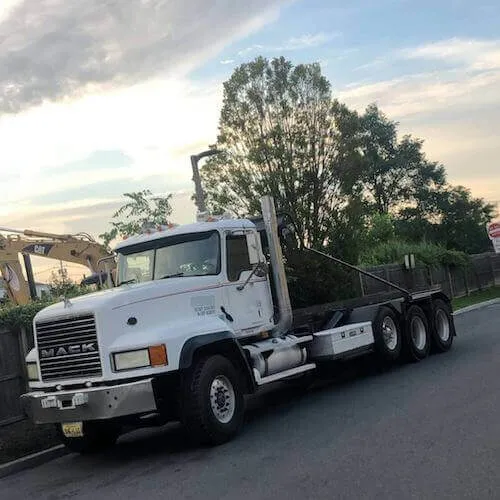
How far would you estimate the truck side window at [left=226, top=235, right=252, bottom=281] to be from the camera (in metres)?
9.34

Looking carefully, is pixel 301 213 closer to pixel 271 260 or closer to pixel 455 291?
pixel 271 260

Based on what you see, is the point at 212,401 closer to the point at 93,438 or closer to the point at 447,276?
the point at 93,438

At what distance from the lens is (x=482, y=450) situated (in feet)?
20.6

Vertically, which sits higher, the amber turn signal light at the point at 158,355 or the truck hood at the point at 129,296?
the truck hood at the point at 129,296

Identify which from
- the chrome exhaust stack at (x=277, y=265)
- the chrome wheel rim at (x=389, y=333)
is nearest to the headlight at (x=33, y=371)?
the chrome exhaust stack at (x=277, y=265)

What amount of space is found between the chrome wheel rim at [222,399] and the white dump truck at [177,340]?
0.04ft

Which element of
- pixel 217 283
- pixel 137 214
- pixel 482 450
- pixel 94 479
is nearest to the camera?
pixel 482 450

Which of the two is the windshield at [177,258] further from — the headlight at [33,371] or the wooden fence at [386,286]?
the wooden fence at [386,286]

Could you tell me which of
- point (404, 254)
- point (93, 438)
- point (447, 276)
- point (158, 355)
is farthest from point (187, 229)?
point (447, 276)

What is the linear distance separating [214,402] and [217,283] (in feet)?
5.43

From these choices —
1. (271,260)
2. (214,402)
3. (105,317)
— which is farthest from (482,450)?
(271,260)

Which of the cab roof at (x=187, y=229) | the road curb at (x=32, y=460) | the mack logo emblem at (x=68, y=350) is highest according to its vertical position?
the cab roof at (x=187, y=229)

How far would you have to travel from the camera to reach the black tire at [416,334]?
498 inches

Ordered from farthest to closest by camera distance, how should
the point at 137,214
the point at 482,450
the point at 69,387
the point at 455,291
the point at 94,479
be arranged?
the point at 455,291 → the point at 137,214 → the point at 69,387 → the point at 94,479 → the point at 482,450
